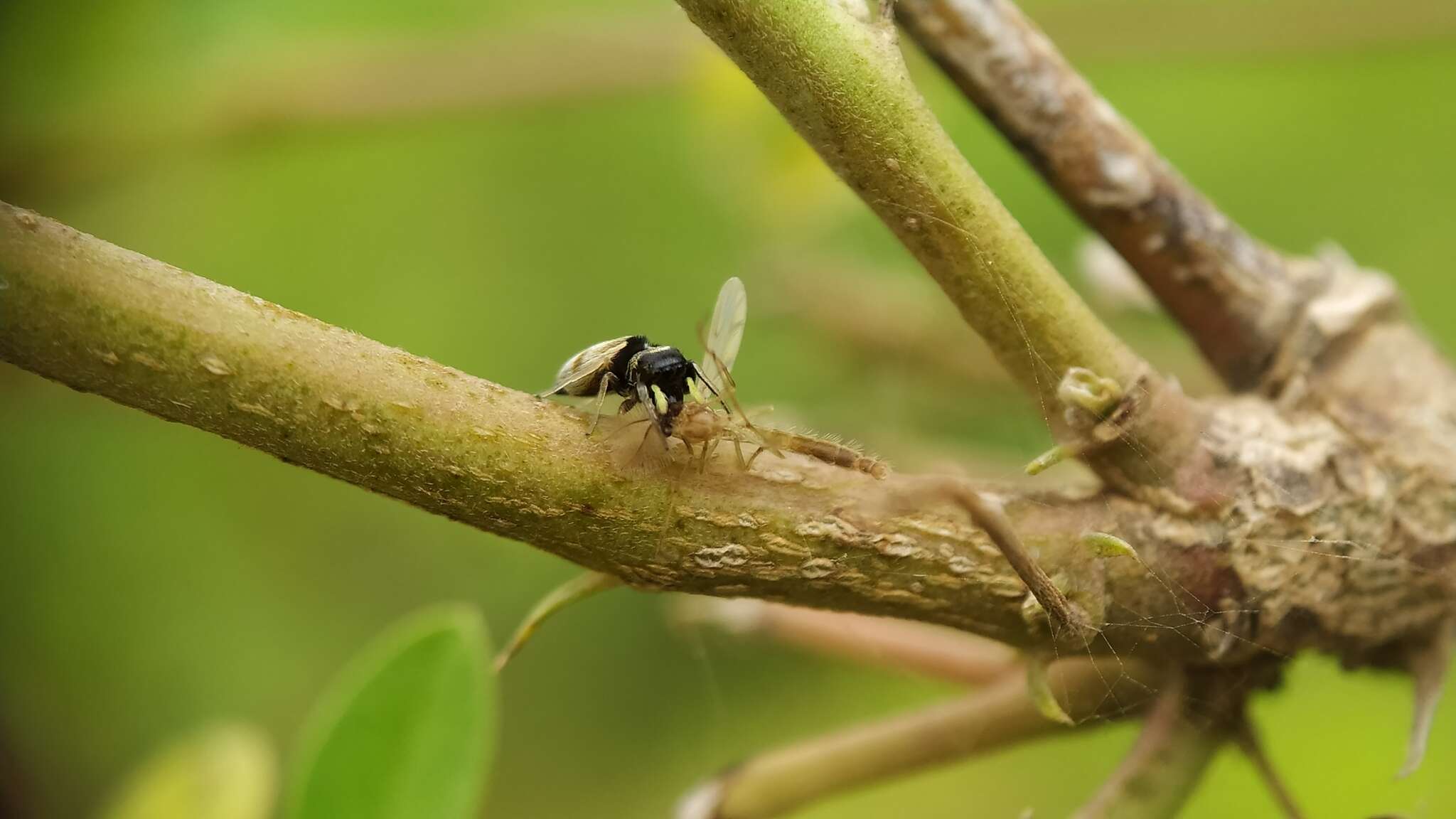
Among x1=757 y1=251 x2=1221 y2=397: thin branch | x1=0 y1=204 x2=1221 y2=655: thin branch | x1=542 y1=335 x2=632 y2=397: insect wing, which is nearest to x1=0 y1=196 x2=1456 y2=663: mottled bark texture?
x1=0 y1=204 x2=1221 y2=655: thin branch

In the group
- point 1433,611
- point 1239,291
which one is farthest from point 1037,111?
point 1433,611

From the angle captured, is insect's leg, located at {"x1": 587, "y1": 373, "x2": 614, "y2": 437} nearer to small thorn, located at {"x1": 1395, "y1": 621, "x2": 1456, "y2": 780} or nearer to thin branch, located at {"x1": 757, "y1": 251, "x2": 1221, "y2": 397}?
small thorn, located at {"x1": 1395, "y1": 621, "x2": 1456, "y2": 780}

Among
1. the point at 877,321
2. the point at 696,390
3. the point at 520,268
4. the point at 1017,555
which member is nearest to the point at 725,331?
the point at 696,390

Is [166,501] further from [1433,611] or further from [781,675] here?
[1433,611]

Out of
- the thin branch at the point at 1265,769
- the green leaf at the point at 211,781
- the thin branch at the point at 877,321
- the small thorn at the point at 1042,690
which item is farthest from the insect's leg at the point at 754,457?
the thin branch at the point at 877,321

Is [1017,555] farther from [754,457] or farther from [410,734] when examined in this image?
[410,734]

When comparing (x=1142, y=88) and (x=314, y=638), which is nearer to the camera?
(x=314, y=638)

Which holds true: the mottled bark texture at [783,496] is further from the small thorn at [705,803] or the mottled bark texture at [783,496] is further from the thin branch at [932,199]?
the small thorn at [705,803]
